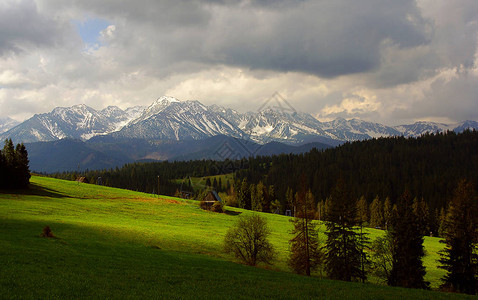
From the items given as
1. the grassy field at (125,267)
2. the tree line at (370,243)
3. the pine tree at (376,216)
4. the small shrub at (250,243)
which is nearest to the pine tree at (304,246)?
the tree line at (370,243)

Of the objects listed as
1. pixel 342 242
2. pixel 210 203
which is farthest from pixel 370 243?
pixel 210 203

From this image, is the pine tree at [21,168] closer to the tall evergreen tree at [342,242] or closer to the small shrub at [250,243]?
the small shrub at [250,243]

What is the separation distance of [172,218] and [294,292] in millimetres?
61866

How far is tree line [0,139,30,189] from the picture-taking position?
82.6 m

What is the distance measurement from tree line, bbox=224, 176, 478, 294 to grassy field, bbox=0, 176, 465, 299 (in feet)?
13.2

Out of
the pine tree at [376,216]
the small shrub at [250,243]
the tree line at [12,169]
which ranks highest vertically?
the tree line at [12,169]

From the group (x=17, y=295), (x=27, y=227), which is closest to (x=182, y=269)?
(x=17, y=295)

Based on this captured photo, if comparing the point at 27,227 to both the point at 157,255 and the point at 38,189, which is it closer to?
the point at 157,255

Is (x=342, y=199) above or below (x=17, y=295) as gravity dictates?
above

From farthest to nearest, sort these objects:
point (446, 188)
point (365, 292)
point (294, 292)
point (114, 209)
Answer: point (446, 188)
point (114, 209)
point (365, 292)
point (294, 292)

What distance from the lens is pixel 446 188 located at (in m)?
190

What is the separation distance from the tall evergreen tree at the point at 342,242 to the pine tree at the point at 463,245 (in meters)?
12.1

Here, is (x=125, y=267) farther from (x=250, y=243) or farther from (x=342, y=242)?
(x=342, y=242)

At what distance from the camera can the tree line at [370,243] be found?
4591 centimetres
